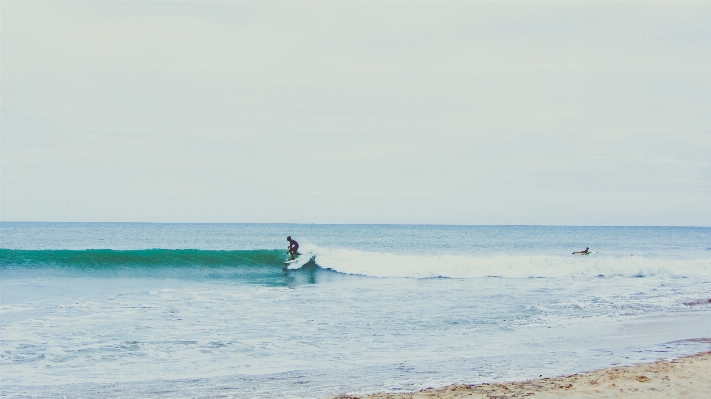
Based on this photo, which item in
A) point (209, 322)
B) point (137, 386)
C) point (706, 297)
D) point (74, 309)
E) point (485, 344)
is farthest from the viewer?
point (706, 297)

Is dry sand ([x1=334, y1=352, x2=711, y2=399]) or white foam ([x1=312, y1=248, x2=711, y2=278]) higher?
dry sand ([x1=334, y1=352, x2=711, y2=399])

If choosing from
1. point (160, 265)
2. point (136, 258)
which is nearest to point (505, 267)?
point (160, 265)

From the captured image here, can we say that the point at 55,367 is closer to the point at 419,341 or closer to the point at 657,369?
the point at 419,341

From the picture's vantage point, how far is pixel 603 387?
600cm

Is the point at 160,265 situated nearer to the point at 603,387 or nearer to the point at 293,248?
the point at 293,248

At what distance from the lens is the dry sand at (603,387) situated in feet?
18.9

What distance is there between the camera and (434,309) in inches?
501

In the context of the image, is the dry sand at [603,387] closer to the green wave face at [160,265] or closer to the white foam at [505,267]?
the green wave face at [160,265]

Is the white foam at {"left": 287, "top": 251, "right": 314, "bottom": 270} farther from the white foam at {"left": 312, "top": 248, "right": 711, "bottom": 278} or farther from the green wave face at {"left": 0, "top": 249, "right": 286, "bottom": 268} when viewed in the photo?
the green wave face at {"left": 0, "top": 249, "right": 286, "bottom": 268}

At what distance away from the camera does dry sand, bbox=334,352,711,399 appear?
18.9 feet

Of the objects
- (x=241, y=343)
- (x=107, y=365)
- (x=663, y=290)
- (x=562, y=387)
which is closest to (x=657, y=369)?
(x=562, y=387)

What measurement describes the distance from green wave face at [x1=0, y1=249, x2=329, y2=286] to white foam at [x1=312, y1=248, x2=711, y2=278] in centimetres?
164

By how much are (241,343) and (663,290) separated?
1270 centimetres

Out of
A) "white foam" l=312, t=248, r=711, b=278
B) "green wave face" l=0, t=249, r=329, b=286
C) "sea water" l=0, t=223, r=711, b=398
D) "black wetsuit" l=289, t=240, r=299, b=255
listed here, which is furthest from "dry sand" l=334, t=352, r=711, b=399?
"black wetsuit" l=289, t=240, r=299, b=255
